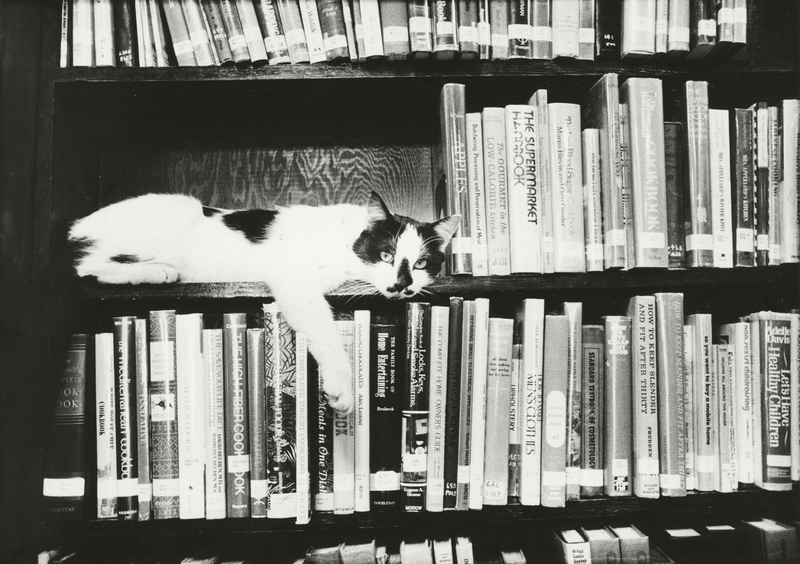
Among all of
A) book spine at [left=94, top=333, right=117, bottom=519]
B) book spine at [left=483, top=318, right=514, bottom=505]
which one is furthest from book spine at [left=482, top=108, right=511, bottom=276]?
book spine at [left=94, top=333, right=117, bottom=519]

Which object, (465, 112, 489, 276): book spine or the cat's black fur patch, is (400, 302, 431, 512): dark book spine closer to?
(465, 112, 489, 276): book spine

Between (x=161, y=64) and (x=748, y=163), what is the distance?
1.06m

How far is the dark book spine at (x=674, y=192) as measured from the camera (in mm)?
888

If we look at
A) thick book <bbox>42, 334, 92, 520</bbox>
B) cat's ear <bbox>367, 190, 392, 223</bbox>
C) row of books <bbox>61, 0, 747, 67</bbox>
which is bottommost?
thick book <bbox>42, 334, 92, 520</bbox>

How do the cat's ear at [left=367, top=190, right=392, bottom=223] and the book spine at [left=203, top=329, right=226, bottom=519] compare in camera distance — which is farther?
the cat's ear at [left=367, top=190, right=392, bottom=223]

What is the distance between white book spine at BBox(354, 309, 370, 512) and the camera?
0.85m

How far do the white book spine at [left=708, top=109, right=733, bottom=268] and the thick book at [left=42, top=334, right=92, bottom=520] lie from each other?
110 cm

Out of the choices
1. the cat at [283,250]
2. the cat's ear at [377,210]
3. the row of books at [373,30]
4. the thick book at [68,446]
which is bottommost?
the thick book at [68,446]

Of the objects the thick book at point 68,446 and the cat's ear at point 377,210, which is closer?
the thick book at point 68,446

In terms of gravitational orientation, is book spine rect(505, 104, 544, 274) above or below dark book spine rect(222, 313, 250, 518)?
above

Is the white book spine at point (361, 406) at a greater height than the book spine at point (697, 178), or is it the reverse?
the book spine at point (697, 178)

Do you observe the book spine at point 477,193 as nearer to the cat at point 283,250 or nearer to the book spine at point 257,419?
the cat at point 283,250

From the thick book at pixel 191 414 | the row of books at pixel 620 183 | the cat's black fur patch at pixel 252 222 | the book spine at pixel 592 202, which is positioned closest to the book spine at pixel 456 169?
the row of books at pixel 620 183

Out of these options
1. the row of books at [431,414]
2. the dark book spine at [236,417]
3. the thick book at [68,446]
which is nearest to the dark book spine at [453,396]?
Answer: the row of books at [431,414]
